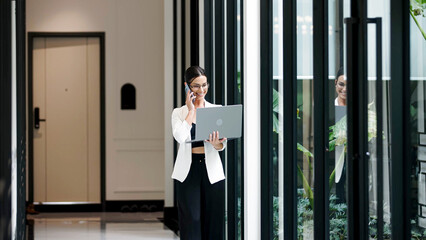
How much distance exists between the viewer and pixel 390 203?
2.84 meters

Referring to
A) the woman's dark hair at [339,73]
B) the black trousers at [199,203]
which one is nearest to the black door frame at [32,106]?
the black trousers at [199,203]

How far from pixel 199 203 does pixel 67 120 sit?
4702mm

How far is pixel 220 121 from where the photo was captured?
4.58 meters

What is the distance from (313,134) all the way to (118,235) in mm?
3917

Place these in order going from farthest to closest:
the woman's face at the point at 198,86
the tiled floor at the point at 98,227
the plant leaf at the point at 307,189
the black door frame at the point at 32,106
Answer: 1. the black door frame at the point at 32,106
2. the tiled floor at the point at 98,227
3. the woman's face at the point at 198,86
4. the plant leaf at the point at 307,189

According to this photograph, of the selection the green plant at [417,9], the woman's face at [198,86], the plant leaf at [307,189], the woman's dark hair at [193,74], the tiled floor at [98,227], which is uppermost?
the green plant at [417,9]

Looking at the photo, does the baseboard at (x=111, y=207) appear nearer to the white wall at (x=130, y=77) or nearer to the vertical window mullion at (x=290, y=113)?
the white wall at (x=130, y=77)

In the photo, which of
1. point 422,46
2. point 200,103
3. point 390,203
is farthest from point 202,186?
point 422,46

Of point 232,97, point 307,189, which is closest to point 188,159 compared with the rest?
point 232,97

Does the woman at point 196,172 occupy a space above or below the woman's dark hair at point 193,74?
below

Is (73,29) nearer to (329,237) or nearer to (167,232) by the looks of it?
(167,232)

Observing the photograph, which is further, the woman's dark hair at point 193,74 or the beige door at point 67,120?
the beige door at point 67,120

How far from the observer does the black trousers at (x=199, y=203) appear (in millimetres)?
4863

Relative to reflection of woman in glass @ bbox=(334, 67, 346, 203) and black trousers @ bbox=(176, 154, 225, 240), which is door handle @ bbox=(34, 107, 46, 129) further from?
reflection of woman in glass @ bbox=(334, 67, 346, 203)
